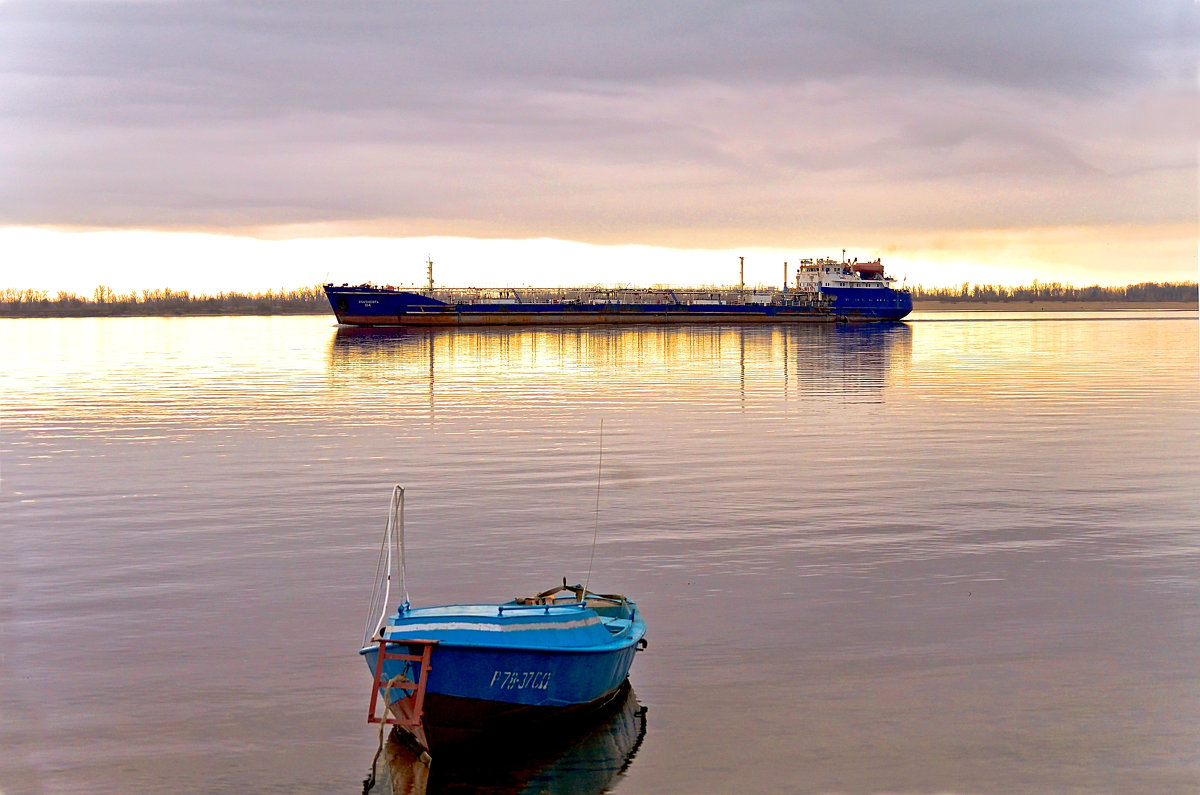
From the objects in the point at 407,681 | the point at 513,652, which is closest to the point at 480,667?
the point at 513,652

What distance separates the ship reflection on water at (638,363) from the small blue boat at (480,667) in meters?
51.0

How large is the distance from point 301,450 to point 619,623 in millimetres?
30956

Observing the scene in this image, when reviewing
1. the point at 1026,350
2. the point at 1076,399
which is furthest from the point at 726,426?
the point at 1026,350

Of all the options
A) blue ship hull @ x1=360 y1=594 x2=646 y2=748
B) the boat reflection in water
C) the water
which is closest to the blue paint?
blue ship hull @ x1=360 y1=594 x2=646 y2=748

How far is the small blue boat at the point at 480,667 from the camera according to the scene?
53.1 feet

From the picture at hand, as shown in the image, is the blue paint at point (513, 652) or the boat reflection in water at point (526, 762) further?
the blue paint at point (513, 652)

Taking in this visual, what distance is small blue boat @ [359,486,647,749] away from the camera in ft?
53.1

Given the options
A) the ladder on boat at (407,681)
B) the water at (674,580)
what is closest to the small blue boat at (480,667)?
the ladder on boat at (407,681)

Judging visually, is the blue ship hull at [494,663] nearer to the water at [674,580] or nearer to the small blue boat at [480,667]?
the small blue boat at [480,667]

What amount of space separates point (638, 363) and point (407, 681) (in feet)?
296

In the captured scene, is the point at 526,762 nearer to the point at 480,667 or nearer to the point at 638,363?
the point at 480,667

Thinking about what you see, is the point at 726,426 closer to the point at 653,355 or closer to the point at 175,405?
the point at 175,405

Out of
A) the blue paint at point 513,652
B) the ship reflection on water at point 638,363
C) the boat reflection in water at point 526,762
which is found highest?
the ship reflection on water at point 638,363

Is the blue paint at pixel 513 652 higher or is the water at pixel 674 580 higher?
the blue paint at pixel 513 652
